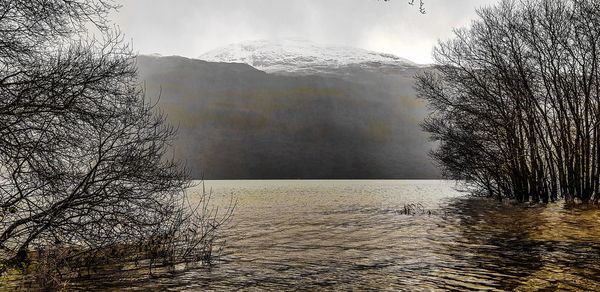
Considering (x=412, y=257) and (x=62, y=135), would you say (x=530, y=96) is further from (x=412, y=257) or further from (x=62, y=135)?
(x=62, y=135)

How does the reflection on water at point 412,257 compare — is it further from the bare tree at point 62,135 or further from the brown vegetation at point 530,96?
the brown vegetation at point 530,96

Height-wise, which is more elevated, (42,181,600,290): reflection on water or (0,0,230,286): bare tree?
(0,0,230,286): bare tree

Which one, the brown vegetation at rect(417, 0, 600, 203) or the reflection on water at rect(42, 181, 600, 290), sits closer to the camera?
the reflection on water at rect(42, 181, 600, 290)

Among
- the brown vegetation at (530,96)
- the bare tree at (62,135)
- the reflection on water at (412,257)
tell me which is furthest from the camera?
the brown vegetation at (530,96)

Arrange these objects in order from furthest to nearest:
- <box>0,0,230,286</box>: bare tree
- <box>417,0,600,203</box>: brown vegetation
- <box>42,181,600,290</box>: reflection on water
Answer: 1. <box>417,0,600,203</box>: brown vegetation
2. <box>42,181,600,290</box>: reflection on water
3. <box>0,0,230,286</box>: bare tree

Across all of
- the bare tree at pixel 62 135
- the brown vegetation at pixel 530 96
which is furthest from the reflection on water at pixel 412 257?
the brown vegetation at pixel 530 96

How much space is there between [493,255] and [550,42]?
19.3 meters

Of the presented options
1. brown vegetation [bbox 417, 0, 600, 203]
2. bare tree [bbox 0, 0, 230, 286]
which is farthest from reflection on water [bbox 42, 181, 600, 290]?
brown vegetation [bbox 417, 0, 600, 203]

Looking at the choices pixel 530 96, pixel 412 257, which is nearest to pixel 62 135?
pixel 412 257

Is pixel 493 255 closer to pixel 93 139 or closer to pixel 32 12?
pixel 93 139

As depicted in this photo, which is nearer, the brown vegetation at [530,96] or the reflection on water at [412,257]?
the reflection on water at [412,257]

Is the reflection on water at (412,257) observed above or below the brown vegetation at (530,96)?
below

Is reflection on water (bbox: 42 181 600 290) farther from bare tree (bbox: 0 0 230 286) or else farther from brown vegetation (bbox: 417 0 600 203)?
brown vegetation (bbox: 417 0 600 203)

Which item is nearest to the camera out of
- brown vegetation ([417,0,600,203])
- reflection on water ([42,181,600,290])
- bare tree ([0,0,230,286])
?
bare tree ([0,0,230,286])
